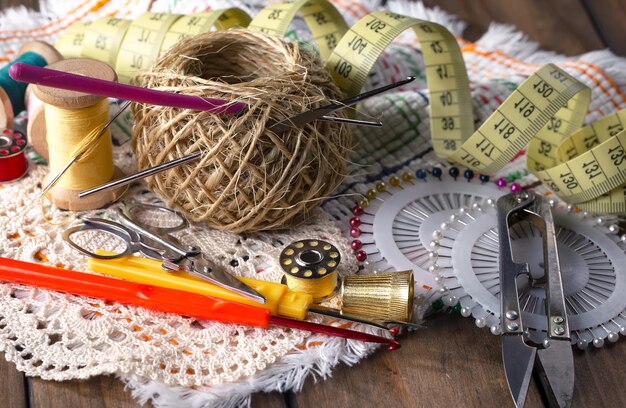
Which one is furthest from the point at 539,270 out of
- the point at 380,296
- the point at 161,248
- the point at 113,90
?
the point at 113,90

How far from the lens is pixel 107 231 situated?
1.25m

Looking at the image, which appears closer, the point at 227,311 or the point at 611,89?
the point at 227,311

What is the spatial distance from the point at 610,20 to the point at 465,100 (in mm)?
657

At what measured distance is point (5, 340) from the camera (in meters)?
1.13

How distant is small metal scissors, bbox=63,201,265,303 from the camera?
1.17 metres

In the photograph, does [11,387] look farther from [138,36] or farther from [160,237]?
[138,36]

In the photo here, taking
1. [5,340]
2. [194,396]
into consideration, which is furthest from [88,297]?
[194,396]

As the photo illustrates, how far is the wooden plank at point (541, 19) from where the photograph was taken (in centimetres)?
192

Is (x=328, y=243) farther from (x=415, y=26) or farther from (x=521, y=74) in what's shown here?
(x=521, y=74)

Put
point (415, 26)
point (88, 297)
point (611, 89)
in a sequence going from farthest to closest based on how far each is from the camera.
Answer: point (611, 89) → point (415, 26) → point (88, 297)

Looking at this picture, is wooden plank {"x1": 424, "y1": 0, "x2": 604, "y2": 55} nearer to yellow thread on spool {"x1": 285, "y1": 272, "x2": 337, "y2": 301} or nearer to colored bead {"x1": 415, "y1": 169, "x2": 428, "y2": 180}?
colored bead {"x1": 415, "y1": 169, "x2": 428, "y2": 180}

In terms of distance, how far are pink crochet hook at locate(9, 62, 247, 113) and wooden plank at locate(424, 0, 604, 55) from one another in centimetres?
91

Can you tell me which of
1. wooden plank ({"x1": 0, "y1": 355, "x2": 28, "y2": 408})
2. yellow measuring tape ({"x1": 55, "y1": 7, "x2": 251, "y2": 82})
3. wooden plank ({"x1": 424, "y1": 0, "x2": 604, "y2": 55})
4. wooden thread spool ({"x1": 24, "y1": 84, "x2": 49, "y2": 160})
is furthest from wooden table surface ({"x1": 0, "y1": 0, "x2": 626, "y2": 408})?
wooden plank ({"x1": 424, "y1": 0, "x2": 604, "y2": 55})

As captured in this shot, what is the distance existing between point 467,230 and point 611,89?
58 centimetres
